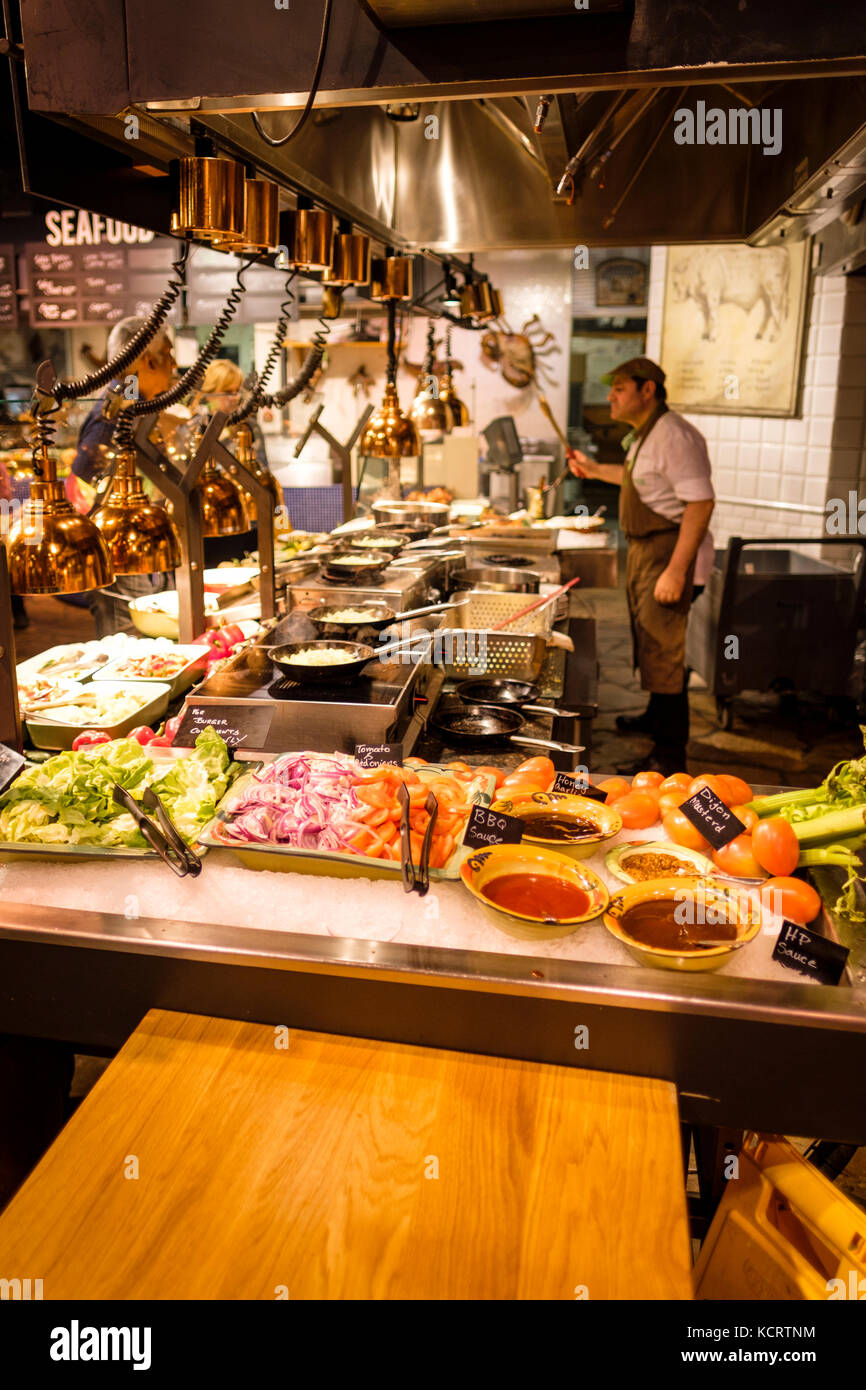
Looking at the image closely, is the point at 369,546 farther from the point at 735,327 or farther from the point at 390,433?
the point at 735,327

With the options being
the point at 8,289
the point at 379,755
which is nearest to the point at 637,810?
the point at 379,755

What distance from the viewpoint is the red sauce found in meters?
1.82

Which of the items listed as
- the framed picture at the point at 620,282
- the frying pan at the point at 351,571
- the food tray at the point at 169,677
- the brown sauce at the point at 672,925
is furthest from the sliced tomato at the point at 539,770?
the framed picture at the point at 620,282

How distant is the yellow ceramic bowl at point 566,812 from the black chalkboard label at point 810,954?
1.53ft

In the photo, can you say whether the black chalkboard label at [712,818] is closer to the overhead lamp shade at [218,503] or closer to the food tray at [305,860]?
the food tray at [305,860]

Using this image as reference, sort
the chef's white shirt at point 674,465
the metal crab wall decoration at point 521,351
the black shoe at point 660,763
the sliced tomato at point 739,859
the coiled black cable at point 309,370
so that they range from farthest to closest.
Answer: the metal crab wall decoration at point 521,351 → the black shoe at point 660,763 → the chef's white shirt at point 674,465 → the coiled black cable at point 309,370 → the sliced tomato at point 739,859

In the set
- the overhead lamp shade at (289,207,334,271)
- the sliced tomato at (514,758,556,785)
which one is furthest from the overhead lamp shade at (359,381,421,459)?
the sliced tomato at (514,758,556,785)

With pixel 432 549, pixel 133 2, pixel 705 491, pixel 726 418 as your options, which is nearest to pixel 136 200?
pixel 133 2

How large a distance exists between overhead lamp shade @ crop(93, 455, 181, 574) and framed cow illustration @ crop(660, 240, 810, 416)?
626 cm

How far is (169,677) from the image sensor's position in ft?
10.4

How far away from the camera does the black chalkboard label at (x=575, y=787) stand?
2.36m

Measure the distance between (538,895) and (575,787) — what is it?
0.54m

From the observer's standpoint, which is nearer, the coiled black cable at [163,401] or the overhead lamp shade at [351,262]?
the coiled black cable at [163,401]

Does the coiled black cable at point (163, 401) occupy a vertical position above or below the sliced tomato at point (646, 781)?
above
